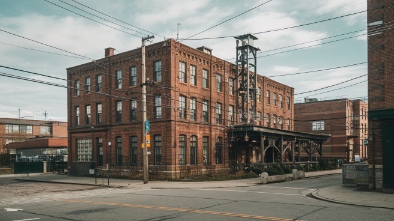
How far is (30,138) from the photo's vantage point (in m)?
65.6

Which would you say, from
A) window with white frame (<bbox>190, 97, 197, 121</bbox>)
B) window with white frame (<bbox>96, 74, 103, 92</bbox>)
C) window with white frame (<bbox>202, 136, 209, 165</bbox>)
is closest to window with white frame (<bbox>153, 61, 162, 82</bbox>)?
window with white frame (<bbox>190, 97, 197, 121</bbox>)

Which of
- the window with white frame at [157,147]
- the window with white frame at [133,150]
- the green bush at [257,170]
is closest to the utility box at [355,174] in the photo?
the green bush at [257,170]

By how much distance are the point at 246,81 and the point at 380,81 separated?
1875cm

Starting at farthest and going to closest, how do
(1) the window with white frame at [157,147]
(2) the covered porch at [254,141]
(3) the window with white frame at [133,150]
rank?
(2) the covered porch at [254,141]
(3) the window with white frame at [133,150]
(1) the window with white frame at [157,147]

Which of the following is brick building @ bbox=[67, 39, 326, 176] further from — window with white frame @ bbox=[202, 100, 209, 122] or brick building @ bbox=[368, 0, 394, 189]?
brick building @ bbox=[368, 0, 394, 189]

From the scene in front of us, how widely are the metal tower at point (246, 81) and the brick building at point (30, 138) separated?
25502 millimetres

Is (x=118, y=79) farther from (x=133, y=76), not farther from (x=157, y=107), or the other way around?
(x=157, y=107)

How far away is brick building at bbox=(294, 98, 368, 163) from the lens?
62.8 m

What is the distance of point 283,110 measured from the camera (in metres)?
48.6

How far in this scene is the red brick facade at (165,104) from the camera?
30266mm

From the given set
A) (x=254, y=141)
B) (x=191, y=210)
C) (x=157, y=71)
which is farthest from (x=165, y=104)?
(x=191, y=210)

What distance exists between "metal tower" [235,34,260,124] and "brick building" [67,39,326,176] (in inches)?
28.4

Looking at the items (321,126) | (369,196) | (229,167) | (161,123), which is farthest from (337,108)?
(369,196)

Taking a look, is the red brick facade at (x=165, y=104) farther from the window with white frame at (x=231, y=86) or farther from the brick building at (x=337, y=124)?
the brick building at (x=337, y=124)
